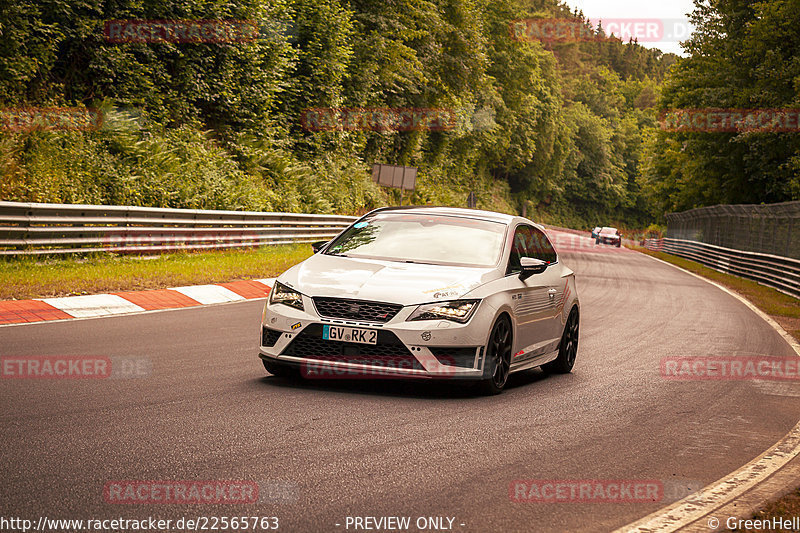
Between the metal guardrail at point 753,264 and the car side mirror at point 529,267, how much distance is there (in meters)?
16.9

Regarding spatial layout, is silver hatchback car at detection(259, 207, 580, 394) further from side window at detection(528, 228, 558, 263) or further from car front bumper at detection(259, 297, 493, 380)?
side window at detection(528, 228, 558, 263)

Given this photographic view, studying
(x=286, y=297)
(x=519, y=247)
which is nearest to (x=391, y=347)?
(x=286, y=297)

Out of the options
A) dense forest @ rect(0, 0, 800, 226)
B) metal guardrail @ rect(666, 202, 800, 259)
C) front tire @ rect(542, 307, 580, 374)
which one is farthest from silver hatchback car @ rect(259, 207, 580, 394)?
metal guardrail @ rect(666, 202, 800, 259)

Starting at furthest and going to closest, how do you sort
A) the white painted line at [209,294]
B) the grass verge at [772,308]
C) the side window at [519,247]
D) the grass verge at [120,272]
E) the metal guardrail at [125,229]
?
1. the metal guardrail at [125,229]
2. the white painted line at [209,294]
3. the grass verge at [120,272]
4. the side window at [519,247]
5. the grass verge at [772,308]

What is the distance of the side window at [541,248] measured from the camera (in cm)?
956

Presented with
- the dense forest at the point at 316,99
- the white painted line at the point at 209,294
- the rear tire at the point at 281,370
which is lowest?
the white painted line at the point at 209,294

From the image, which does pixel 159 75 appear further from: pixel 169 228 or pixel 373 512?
pixel 373 512

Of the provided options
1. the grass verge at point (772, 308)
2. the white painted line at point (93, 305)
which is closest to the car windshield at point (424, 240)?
the grass verge at point (772, 308)

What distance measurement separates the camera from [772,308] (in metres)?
20.4

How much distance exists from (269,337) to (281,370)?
489 millimetres

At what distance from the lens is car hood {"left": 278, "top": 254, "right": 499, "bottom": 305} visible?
7449mm

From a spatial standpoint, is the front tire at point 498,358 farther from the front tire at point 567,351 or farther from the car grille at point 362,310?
the front tire at point 567,351

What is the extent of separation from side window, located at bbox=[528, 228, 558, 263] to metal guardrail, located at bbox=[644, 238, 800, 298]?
1543 cm

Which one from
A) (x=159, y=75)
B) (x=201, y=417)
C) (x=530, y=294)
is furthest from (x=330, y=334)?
(x=159, y=75)
